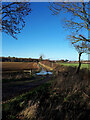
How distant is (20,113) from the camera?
4.70 meters

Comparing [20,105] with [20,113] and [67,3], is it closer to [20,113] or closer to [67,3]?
[20,113]

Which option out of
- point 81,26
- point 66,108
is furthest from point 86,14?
point 66,108

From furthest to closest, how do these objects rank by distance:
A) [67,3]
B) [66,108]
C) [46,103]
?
1. [67,3]
2. [46,103]
3. [66,108]

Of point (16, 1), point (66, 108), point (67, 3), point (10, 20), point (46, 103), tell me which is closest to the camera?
point (66, 108)

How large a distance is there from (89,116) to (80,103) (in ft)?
2.24

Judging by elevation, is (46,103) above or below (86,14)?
below

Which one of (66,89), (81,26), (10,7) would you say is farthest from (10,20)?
(81,26)

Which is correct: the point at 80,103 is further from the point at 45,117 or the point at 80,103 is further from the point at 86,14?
the point at 86,14

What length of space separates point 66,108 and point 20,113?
205 centimetres

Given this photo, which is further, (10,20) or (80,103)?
(10,20)

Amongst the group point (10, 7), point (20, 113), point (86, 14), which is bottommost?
point (20, 113)

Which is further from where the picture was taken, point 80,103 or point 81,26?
point 81,26

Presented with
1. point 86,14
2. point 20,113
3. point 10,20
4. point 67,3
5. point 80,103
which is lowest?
point 20,113

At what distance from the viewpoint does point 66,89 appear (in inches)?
251
